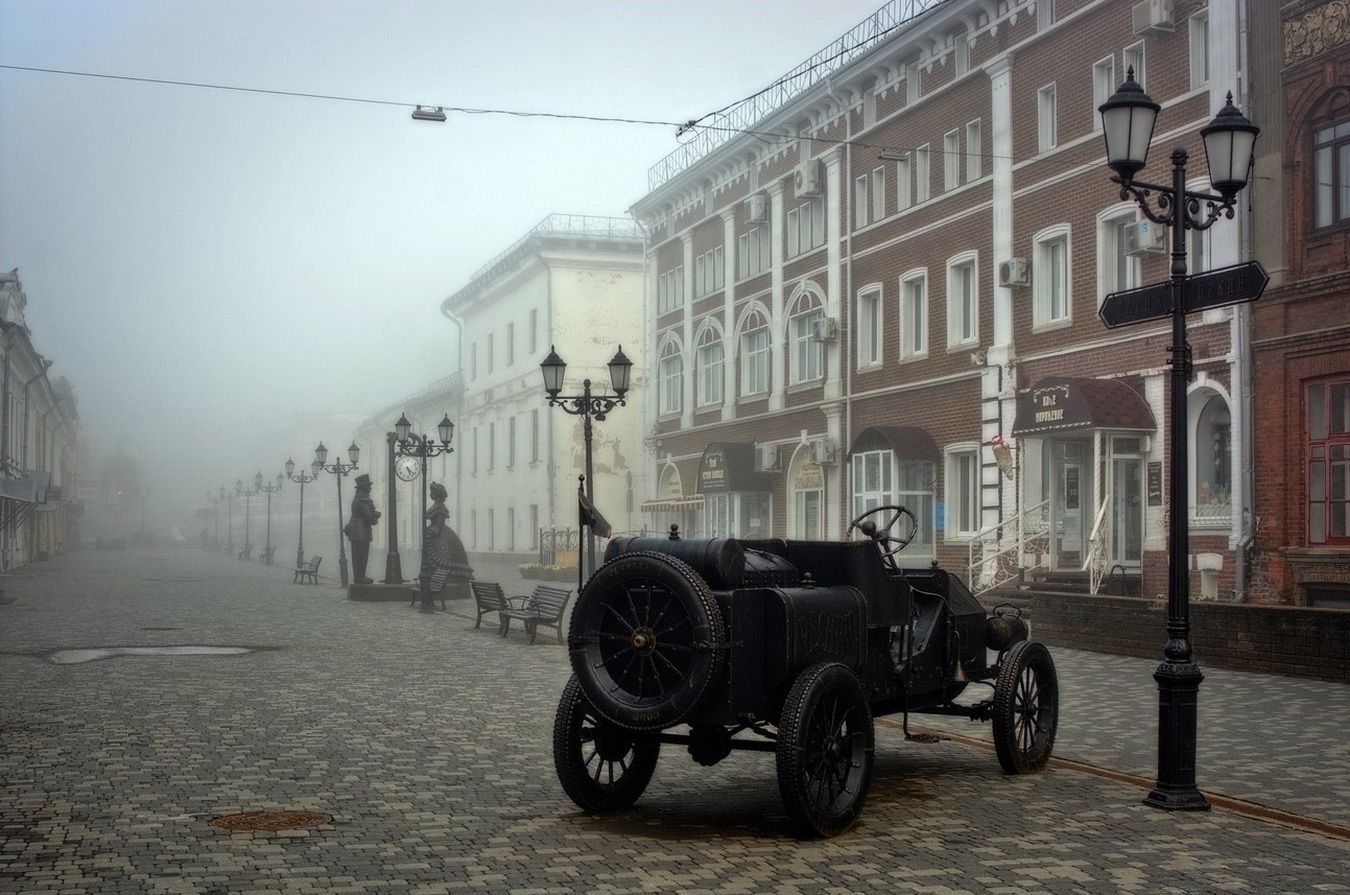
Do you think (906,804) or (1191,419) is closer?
(906,804)

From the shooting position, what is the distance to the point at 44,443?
69312 millimetres

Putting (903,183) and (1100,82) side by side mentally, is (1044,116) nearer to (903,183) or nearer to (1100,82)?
(1100,82)

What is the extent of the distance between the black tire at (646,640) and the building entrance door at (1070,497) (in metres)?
19.2

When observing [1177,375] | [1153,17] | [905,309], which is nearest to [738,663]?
[1177,375]

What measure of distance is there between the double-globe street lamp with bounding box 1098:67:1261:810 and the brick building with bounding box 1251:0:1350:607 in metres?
11.8

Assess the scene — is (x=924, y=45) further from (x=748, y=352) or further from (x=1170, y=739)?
(x=1170, y=739)

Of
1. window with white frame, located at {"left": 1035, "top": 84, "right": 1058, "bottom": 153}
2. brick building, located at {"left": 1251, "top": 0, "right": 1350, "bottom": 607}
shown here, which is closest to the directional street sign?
brick building, located at {"left": 1251, "top": 0, "right": 1350, "bottom": 607}

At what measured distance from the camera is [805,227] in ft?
119

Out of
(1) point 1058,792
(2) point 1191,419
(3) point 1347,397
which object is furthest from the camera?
(2) point 1191,419

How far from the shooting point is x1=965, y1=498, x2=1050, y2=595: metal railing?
25.9 meters

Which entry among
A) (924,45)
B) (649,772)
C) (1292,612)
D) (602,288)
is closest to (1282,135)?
(1292,612)

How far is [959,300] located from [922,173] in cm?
308

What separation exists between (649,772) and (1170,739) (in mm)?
3069

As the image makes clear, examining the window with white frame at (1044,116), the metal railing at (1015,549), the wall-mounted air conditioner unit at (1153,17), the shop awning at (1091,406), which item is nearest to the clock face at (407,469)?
the metal railing at (1015,549)
